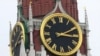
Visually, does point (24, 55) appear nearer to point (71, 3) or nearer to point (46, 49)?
point (46, 49)

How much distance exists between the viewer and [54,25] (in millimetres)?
56625

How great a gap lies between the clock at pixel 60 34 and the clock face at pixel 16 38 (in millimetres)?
1988

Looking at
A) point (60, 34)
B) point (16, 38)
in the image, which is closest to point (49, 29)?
point (60, 34)

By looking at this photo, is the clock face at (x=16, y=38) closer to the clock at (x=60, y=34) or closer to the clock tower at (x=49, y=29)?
the clock tower at (x=49, y=29)

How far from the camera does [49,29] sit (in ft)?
185

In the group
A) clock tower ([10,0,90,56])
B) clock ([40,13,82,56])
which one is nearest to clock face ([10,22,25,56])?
clock tower ([10,0,90,56])

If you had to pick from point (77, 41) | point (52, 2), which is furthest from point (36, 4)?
point (77, 41)

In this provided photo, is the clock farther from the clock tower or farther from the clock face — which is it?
the clock face

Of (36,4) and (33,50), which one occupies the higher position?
(36,4)

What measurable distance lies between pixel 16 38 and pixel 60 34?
423 cm

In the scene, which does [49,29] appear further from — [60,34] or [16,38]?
[16,38]

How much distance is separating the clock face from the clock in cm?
199

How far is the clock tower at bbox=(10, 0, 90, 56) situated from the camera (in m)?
55.9

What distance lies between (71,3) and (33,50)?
610cm
